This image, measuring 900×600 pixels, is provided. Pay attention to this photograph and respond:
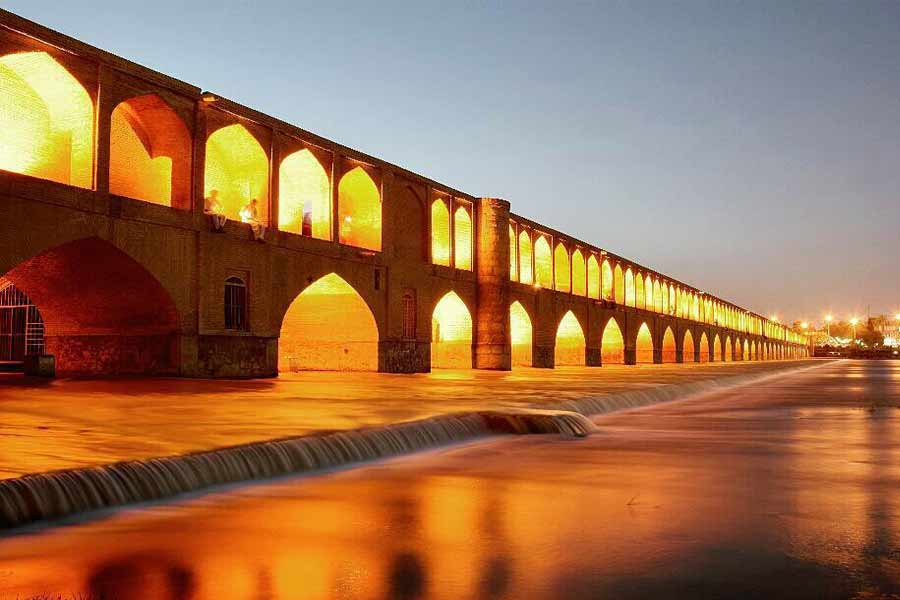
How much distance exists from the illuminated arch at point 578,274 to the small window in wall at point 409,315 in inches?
459

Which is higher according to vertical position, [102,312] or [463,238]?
[463,238]

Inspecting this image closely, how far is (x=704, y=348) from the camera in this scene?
51.7 metres

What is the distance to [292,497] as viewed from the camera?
5.20m

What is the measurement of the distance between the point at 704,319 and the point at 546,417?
4566 centimetres

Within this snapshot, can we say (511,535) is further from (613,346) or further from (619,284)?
(619,284)

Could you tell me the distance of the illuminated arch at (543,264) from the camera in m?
28.4

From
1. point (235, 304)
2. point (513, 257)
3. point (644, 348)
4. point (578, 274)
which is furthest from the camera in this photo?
point (644, 348)

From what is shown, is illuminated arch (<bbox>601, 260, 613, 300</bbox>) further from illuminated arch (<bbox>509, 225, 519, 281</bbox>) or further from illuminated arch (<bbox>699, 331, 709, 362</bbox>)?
illuminated arch (<bbox>699, 331, 709, 362</bbox>)

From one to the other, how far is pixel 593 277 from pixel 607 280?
2078 millimetres

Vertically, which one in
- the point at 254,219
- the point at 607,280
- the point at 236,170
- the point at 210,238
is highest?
the point at 236,170

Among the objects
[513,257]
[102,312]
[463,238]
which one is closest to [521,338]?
[513,257]

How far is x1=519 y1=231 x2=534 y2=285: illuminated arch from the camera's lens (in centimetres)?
2698

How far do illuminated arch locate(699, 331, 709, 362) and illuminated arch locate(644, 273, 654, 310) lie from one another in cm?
1027

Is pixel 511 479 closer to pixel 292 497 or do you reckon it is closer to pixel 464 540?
pixel 292 497
